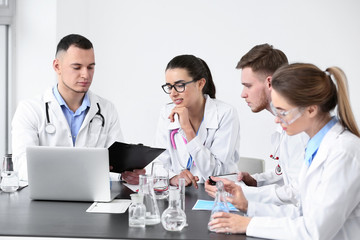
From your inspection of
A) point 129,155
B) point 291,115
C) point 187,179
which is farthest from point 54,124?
point 291,115

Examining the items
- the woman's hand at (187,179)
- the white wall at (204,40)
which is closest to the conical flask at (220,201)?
the woman's hand at (187,179)

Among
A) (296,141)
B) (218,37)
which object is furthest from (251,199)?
(218,37)

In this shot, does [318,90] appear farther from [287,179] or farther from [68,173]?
[68,173]

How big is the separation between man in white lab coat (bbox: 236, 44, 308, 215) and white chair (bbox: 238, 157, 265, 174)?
1.91ft

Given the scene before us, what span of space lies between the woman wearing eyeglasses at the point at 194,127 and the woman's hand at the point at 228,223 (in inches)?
38.2

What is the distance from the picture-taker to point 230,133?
280cm

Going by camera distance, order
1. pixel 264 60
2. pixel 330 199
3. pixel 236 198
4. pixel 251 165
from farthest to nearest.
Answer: pixel 251 165, pixel 264 60, pixel 236 198, pixel 330 199

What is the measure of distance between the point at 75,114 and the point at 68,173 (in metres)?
0.87

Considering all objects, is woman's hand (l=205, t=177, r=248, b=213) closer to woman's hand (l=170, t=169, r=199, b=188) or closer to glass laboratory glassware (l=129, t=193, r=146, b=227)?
glass laboratory glassware (l=129, t=193, r=146, b=227)

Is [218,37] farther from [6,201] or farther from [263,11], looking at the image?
[6,201]

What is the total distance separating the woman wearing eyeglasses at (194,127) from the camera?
8.91 ft

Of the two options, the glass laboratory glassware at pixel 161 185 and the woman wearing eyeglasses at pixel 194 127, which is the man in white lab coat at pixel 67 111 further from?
the glass laboratory glassware at pixel 161 185

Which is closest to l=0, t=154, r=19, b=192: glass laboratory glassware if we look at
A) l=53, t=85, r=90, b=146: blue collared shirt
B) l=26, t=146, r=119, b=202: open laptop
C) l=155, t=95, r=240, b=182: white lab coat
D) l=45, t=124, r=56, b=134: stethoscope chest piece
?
l=26, t=146, r=119, b=202: open laptop

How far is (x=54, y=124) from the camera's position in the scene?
9.09ft
